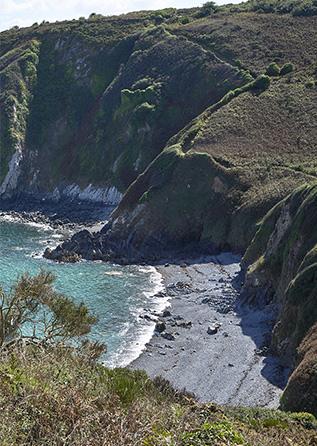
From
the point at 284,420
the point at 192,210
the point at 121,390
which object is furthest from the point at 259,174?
the point at 121,390

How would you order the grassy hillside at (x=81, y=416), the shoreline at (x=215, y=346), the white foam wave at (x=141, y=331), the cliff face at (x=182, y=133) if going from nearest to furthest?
the grassy hillside at (x=81, y=416)
the shoreline at (x=215, y=346)
the white foam wave at (x=141, y=331)
the cliff face at (x=182, y=133)

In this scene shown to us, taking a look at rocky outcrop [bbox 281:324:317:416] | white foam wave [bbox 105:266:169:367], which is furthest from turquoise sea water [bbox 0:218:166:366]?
rocky outcrop [bbox 281:324:317:416]

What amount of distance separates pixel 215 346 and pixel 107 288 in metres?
18.7

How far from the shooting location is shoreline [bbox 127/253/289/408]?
41.1m

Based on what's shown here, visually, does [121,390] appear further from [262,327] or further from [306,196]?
[306,196]

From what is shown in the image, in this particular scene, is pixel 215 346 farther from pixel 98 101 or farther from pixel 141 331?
pixel 98 101

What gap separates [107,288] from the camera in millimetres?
65062

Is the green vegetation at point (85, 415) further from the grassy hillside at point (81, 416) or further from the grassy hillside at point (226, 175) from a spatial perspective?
the grassy hillside at point (226, 175)

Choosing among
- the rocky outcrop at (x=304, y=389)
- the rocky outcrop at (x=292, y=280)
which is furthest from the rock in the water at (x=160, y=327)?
the rocky outcrop at (x=304, y=389)

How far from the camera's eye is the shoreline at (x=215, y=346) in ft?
135

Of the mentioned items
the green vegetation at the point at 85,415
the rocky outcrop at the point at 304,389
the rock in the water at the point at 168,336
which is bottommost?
the rock in the water at the point at 168,336

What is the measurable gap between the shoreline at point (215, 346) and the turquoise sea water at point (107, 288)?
1.56 meters

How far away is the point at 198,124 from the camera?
94.9m

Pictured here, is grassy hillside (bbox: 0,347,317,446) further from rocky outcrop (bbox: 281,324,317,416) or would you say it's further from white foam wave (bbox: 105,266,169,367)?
white foam wave (bbox: 105,266,169,367)
